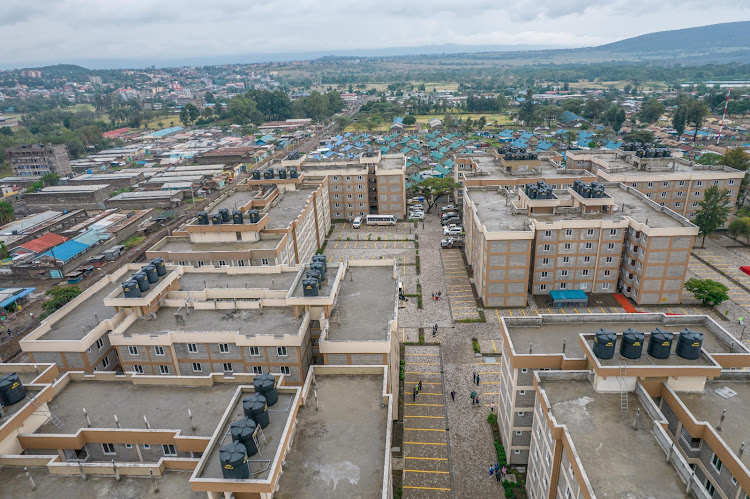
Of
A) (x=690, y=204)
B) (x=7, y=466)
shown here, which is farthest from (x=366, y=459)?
(x=690, y=204)

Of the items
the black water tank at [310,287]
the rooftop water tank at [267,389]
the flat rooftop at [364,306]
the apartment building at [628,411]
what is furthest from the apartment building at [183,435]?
the apartment building at [628,411]

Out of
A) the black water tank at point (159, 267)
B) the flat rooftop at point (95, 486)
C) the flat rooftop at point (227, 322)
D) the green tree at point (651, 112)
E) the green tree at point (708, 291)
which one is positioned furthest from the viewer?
the green tree at point (651, 112)

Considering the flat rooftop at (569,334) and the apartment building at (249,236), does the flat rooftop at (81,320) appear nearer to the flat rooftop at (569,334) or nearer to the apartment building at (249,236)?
the apartment building at (249,236)

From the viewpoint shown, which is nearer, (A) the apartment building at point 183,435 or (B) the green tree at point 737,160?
(A) the apartment building at point 183,435

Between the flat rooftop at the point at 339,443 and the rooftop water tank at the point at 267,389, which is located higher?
the rooftop water tank at the point at 267,389

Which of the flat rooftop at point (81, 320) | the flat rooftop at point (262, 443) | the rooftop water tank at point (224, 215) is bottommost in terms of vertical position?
the flat rooftop at point (81, 320)

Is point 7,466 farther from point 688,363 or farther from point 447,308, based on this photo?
point 447,308

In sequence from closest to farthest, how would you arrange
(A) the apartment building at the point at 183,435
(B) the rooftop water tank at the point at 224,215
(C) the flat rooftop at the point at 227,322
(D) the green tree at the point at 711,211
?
(A) the apartment building at the point at 183,435 → (C) the flat rooftop at the point at 227,322 → (B) the rooftop water tank at the point at 224,215 → (D) the green tree at the point at 711,211

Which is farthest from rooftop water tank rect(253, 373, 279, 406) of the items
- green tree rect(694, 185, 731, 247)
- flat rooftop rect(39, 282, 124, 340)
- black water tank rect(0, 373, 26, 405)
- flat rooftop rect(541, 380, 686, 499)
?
green tree rect(694, 185, 731, 247)
